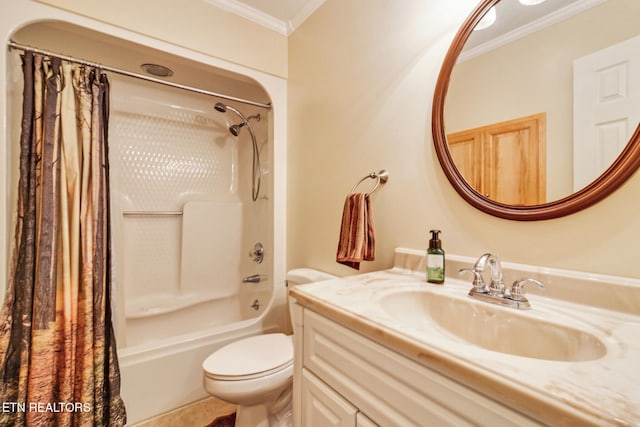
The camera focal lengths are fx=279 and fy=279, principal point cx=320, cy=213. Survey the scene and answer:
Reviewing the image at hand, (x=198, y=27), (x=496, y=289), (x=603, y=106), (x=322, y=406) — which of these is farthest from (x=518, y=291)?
(x=198, y=27)

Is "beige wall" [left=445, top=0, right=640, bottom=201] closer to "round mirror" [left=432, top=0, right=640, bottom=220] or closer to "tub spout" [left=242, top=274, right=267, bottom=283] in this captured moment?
"round mirror" [left=432, top=0, right=640, bottom=220]

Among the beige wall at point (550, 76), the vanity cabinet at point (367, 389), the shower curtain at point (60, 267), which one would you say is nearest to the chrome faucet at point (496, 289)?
the beige wall at point (550, 76)

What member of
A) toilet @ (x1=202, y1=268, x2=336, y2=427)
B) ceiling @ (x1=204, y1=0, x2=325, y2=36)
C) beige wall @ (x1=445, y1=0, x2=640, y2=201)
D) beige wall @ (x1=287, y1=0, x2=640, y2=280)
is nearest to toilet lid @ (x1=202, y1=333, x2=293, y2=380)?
toilet @ (x1=202, y1=268, x2=336, y2=427)

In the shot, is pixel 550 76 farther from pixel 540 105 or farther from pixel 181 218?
pixel 181 218

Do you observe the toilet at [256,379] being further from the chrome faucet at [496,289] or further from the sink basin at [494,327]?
the chrome faucet at [496,289]

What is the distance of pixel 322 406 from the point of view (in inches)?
30.0

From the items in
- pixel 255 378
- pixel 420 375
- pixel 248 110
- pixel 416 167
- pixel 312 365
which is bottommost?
pixel 255 378

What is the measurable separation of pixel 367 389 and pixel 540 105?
2.90 ft

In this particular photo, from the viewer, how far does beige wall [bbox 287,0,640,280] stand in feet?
2.39

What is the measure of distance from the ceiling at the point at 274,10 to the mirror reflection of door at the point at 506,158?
1.30 m

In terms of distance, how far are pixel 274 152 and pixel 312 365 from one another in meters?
1.43

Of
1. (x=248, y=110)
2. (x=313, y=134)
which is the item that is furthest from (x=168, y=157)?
(x=313, y=134)

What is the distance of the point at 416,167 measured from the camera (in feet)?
3.62

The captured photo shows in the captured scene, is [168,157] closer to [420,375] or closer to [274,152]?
[274,152]
